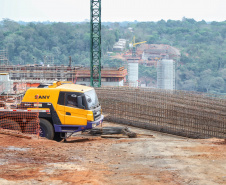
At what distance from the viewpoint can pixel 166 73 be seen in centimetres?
15550

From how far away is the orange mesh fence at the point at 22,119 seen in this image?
17844mm

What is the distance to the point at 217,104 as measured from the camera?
Answer: 30.1 metres

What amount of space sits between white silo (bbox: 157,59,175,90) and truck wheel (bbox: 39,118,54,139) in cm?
13874

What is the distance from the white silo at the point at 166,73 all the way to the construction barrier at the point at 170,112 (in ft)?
400

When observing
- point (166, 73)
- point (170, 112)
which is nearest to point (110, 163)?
point (170, 112)

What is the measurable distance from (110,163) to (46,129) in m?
6.29

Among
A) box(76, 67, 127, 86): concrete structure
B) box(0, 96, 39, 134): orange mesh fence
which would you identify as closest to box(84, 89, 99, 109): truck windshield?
box(0, 96, 39, 134): orange mesh fence

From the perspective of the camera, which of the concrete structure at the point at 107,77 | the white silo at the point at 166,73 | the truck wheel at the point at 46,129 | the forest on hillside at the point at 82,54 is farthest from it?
the forest on hillside at the point at 82,54

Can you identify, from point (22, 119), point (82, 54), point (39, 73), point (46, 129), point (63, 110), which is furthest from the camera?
point (82, 54)

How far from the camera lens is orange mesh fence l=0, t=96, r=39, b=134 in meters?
17.8

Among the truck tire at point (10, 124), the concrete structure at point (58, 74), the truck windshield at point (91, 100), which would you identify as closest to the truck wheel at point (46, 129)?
the truck tire at point (10, 124)

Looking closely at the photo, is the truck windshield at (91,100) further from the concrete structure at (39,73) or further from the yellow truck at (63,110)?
the concrete structure at (39,73)

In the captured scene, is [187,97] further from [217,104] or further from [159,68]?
[159,68]

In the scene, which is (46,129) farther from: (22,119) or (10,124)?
(10,124)
